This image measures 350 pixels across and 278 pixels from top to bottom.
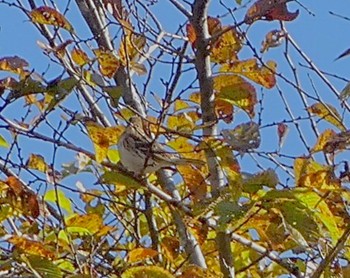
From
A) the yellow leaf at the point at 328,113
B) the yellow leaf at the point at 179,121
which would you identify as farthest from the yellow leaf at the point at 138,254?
the yellow leaf at the point at 328,113

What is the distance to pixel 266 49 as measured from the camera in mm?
2303

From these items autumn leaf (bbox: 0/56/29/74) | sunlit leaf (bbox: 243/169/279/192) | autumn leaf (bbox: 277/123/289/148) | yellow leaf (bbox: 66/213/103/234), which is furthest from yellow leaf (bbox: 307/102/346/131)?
autumn leaf (bbox: 0/56/29/74)

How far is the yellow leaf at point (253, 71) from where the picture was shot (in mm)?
2029

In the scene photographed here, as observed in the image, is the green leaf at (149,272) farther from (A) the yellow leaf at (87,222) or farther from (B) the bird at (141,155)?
(B) the bird at (141,155)

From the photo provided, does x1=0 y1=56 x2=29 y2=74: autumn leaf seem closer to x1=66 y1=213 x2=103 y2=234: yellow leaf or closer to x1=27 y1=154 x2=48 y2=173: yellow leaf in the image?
x1=27 y1=154 x2=48 y2=173: yellow leaf

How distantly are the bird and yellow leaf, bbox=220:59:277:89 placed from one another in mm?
240

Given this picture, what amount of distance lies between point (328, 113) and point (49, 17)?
0.73 m

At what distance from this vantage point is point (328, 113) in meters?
2.04

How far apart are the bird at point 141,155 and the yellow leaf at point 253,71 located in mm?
240

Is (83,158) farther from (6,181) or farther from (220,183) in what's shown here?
(220,183)

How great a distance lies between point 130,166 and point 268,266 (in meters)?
0.54

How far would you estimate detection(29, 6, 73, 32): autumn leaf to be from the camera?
2.05m

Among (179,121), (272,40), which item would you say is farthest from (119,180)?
(272,40)

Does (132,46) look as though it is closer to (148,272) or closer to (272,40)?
(272,40)
